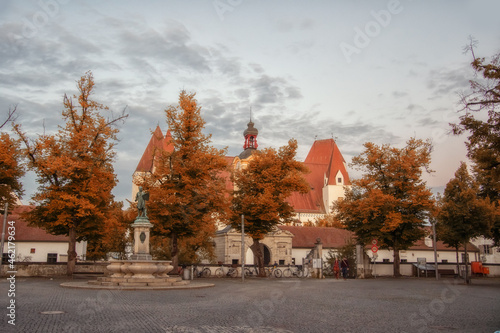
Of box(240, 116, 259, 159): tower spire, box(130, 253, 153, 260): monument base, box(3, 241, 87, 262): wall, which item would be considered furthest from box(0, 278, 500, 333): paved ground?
box(240, 116, 259, 159): tower spire

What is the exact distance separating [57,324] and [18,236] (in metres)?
46.4

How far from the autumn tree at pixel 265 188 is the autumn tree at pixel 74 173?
9674 millimetres

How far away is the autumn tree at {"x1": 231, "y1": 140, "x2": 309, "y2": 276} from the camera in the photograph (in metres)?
35.3

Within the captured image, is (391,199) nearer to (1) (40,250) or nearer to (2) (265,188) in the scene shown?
(2) (265,188)

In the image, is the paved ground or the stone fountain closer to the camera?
the paved ground

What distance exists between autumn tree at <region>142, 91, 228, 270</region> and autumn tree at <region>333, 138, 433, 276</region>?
43.0ft

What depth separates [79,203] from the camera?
90.4ft

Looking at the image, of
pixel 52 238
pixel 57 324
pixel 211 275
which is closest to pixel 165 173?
pixel 211 275

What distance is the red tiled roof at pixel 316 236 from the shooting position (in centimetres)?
5928

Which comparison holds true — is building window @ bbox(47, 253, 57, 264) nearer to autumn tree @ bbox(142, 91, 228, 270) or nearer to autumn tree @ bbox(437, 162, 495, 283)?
autumn tree @ bbox(142, 91, 228, 270)

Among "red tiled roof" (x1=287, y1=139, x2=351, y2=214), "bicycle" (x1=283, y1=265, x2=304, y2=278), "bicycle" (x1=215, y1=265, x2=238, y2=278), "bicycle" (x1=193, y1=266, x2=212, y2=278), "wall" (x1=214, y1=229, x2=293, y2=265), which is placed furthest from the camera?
"red tiled roof" (x1=287, y1=139, x2=351, y2=214)

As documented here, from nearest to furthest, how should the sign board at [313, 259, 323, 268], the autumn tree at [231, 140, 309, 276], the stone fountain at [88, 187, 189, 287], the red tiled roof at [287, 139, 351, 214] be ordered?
the stone fountain at [88, 187, 189, 287] < the autumn tree at [231, 140, 309, 276] < the sign board at [313, 259, 323, 268] < the red tiled roof at [287, 139, 351, 214]

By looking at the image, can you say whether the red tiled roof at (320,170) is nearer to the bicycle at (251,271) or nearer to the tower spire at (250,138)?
the tower spire at (250,138)

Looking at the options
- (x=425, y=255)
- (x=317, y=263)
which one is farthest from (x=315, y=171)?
(x=317, y=263)
